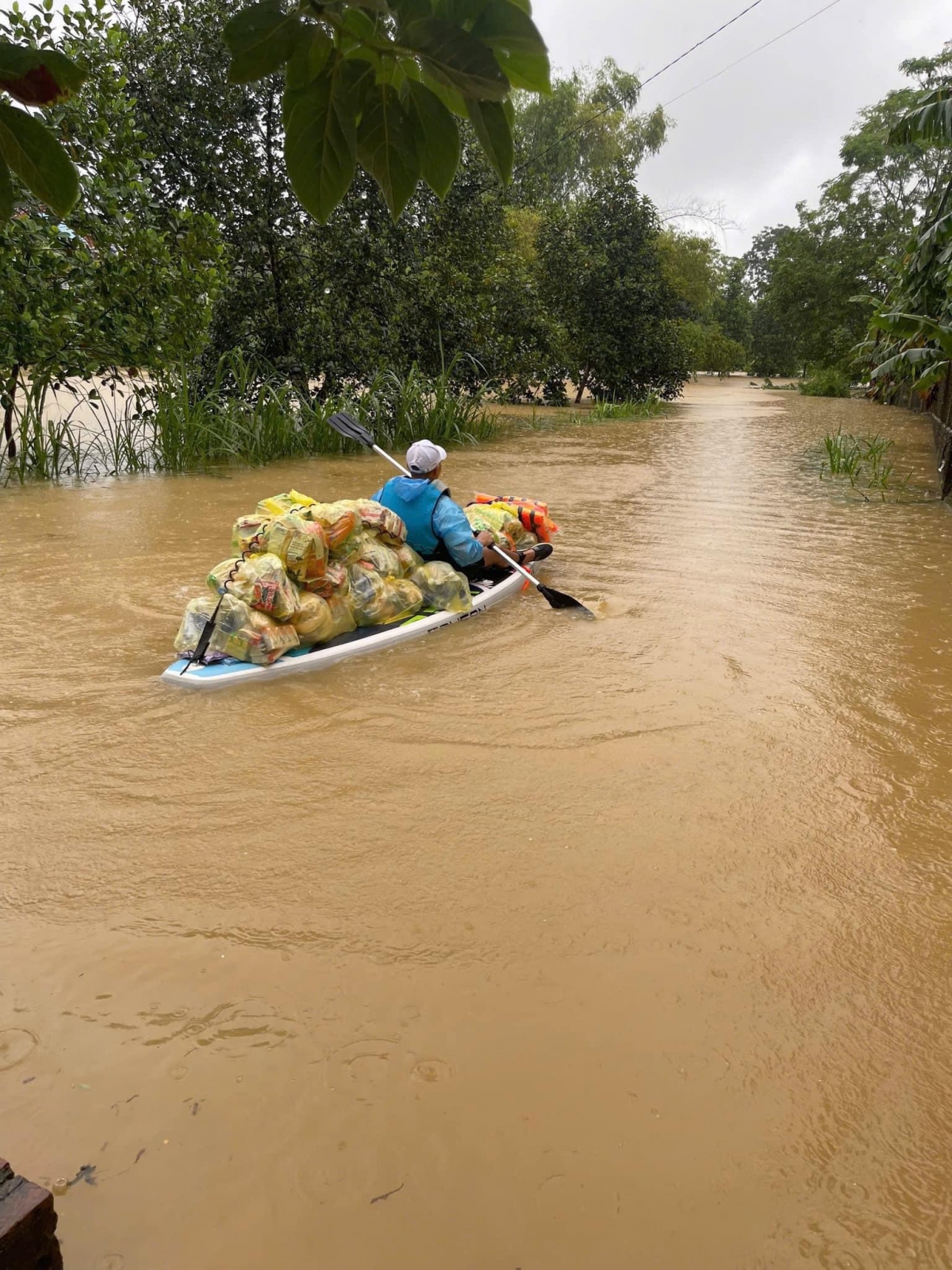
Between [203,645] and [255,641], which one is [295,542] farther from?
[203,645]

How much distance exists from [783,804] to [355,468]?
7829 millimetres

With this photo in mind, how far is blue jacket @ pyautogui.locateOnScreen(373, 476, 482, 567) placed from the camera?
5.30m

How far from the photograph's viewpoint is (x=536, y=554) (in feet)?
20.7

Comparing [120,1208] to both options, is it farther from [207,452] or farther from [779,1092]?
[207,452]

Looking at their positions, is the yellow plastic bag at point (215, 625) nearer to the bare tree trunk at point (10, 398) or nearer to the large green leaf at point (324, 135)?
the large green leaf at point (324, 135)

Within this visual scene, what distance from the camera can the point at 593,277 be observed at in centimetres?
1958

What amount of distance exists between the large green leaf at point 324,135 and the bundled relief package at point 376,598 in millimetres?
3830

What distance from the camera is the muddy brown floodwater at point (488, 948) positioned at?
5.79 ft

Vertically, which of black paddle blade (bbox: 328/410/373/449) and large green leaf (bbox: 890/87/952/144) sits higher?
large green leaf (bbox: 890/87/952/144)

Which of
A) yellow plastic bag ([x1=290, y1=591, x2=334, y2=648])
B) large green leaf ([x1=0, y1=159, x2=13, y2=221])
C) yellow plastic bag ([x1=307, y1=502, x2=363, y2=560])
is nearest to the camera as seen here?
large green leaf ([x1=0, y1=159, x2=13, y2=221])

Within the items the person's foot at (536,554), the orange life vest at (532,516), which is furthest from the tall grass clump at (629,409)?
the person's foot at (536,554)

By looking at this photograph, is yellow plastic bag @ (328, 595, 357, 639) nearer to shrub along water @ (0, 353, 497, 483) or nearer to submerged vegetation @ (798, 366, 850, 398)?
shrub along water @ (0, 353, 497, 483)

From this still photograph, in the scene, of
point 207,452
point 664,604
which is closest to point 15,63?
point 664,604

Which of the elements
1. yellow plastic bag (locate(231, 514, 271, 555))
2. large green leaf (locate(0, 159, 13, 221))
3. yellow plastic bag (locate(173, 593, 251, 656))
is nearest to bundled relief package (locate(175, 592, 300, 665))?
yellow plastic bag (locate(173, 593, 251, 656))
